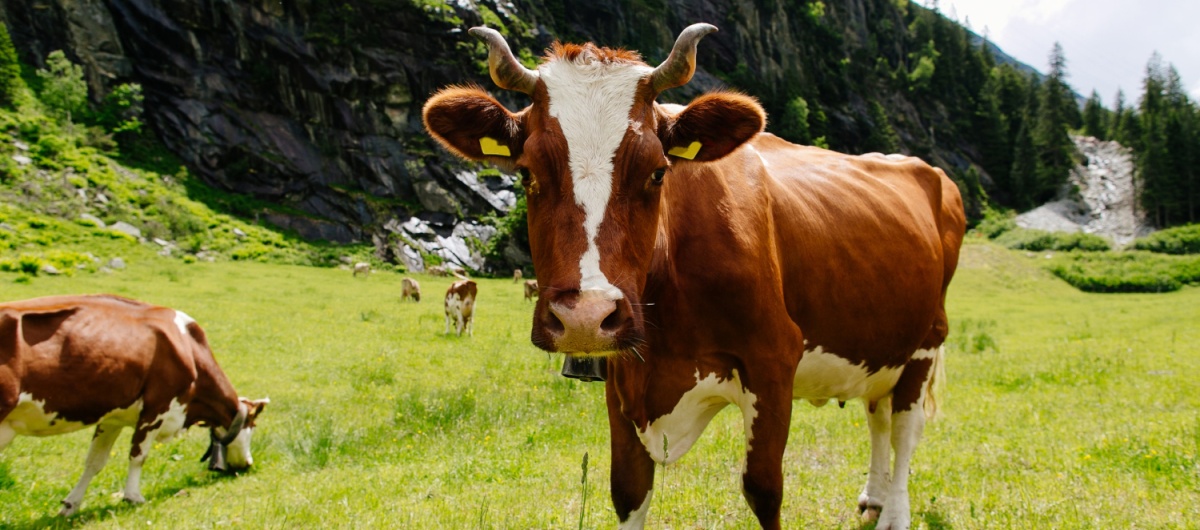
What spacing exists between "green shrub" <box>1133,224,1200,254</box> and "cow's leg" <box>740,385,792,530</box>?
80.7 m

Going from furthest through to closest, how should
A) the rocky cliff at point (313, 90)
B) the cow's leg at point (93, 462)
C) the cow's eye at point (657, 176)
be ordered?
the rocky cliff at point (313, 90) < the cow's leg at point (93, 462) < the cow's eye at point (657, 176)

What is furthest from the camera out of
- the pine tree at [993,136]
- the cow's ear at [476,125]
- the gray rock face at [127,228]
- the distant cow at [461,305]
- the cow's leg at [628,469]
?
the pine tree at [993,136]

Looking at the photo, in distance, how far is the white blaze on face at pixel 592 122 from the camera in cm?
239

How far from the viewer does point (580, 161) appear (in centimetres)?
249

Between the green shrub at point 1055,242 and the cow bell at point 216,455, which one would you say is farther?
the green shrub at point 1055,242

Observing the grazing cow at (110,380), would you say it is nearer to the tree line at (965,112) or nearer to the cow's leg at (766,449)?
the cow's leg at (766,449)

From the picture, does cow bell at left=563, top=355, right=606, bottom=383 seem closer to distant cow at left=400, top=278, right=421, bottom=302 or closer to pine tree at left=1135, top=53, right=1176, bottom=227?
distant cow at left=400, top=278, right=421, bottom=302

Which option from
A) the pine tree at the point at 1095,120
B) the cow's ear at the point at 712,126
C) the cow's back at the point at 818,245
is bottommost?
the cow's back at the point at 818,245

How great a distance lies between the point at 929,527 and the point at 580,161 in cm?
368

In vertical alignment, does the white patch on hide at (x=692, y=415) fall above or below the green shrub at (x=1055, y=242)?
below

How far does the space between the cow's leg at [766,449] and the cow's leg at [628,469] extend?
20.2 inches

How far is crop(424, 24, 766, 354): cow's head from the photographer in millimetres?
2277

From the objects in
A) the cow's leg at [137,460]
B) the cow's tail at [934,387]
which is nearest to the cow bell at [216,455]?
the cow's leg at [137,460]

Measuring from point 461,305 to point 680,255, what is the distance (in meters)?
15.5
